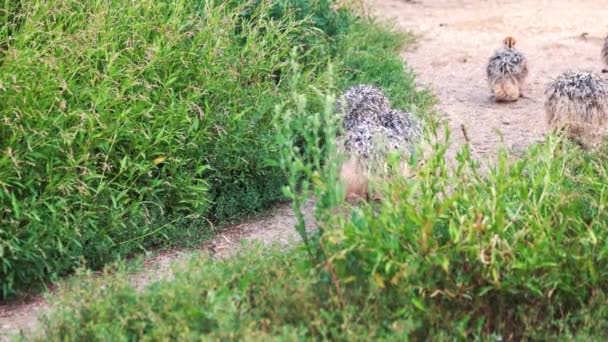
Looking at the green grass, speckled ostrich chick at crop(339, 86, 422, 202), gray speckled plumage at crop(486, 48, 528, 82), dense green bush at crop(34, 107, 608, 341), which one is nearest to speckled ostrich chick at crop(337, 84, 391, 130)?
speckled ostrich chick at crop(339, 86, 422, 202)

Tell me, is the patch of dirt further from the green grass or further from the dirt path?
the dirt path

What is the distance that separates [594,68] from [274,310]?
6113 mm

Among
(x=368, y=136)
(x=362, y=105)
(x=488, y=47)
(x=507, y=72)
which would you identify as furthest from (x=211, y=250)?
(x=488, y=47)

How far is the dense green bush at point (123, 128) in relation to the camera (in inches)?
176

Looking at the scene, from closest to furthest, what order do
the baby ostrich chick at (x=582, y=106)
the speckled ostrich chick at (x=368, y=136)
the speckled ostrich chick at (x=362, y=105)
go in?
the speckled ostrich chick at (x=368, y=136) → the speckled ostrich chick at (x=362, y=105) → the baby ostrich chick at (x=582, y=106)

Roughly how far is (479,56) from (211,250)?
16.6 feet

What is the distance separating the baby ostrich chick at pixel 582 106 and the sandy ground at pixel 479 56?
255 mm

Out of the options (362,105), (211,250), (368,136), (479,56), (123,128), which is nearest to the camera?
(123,128)

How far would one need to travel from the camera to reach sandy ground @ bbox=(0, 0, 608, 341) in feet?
17.8

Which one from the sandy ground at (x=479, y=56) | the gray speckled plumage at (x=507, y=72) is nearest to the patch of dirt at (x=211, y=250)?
the sandy ground at (x=479, y=56)

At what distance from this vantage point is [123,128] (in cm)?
488

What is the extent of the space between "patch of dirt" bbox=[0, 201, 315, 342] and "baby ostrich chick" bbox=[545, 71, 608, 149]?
1.80 meters

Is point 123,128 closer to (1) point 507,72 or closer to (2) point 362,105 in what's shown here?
(2) point 362,105

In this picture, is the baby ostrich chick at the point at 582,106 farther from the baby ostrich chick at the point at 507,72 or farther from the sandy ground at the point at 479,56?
the baby ostrich chick at the point at 507,72
